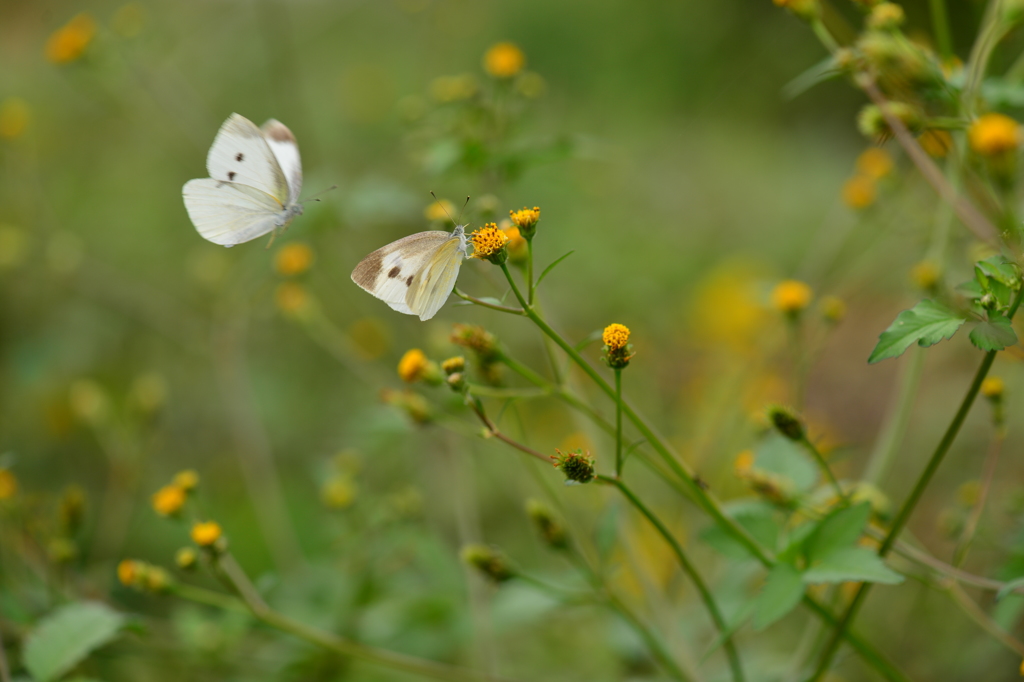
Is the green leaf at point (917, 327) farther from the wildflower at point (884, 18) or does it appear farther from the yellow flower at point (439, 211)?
the yellow flower at point (439, 211)

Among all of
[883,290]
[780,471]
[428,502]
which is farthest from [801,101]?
[780,471]

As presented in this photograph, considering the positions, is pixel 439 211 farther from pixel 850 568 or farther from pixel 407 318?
pixel 407 318

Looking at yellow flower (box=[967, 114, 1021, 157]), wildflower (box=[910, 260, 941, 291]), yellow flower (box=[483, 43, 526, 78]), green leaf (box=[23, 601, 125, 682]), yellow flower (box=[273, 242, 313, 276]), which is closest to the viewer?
yellow flower (box=[967, 114, 1021, 157])

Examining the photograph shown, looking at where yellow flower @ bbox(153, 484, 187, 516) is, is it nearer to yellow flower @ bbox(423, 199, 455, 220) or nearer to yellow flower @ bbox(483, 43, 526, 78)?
yellow flower @ bbox(423, 199, 455, 220)

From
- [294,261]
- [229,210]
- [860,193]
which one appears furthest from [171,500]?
[860,193]

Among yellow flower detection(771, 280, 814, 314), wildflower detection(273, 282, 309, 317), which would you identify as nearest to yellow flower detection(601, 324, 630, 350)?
yellow flower detection(771, 280, 814, 314)

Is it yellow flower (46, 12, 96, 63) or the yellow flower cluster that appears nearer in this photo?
the yellow flower cluster
